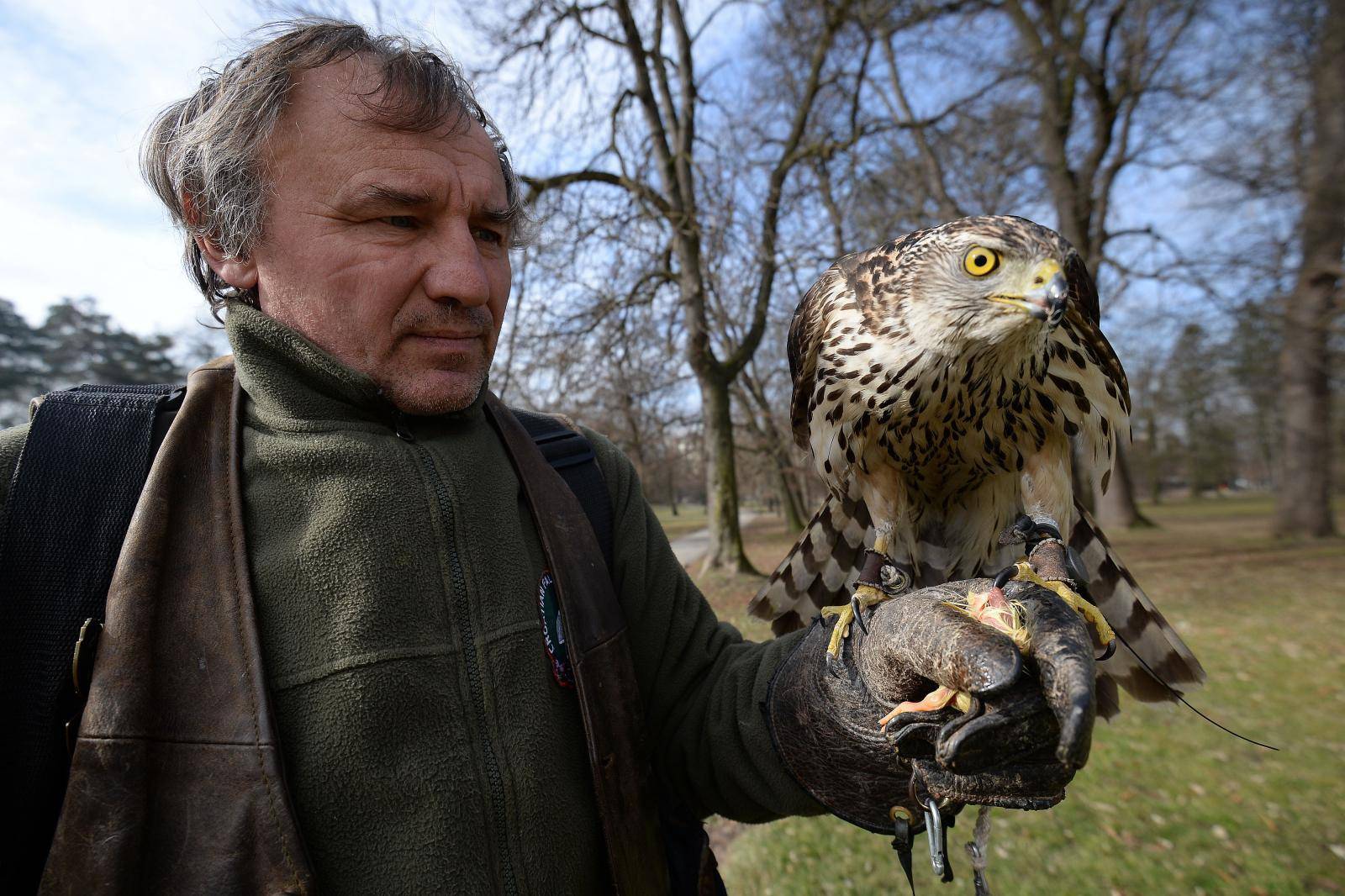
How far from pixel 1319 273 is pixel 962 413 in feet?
29.6

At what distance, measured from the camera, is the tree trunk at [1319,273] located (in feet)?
24.1

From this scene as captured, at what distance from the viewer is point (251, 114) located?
135 cm

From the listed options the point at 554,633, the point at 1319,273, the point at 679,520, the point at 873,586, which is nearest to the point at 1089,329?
the point at 873,586

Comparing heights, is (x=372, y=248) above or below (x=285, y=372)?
above

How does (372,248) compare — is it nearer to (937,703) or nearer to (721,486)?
(937,703)

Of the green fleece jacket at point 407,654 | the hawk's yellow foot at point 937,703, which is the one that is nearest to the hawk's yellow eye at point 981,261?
the hawk's yellow foot at point 937,703

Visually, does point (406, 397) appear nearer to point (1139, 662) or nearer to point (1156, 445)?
point (1139, 662)

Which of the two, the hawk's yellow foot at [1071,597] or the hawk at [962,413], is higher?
the hawk at [962,413]

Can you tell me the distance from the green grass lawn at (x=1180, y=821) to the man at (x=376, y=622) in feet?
8.15

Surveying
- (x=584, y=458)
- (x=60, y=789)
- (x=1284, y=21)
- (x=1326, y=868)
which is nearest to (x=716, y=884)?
(x=584, y=458)

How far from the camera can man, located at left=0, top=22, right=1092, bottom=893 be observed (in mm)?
988

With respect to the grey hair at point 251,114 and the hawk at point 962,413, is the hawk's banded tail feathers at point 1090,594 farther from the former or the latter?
the grey hair at point 251,114

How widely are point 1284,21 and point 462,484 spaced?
11.6 m

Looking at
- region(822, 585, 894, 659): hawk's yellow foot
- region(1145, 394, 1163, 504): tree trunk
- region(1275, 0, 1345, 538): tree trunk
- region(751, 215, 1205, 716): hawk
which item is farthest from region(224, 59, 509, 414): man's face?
region(1145, 394, 1163, 504): tree trunk
